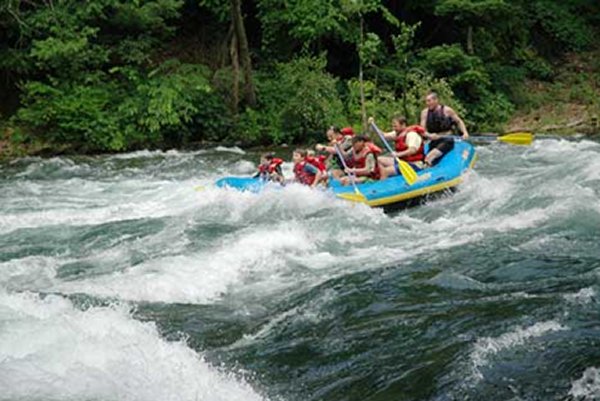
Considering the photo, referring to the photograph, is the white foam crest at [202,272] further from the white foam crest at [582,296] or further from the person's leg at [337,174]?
the white foam crest at [582,296]

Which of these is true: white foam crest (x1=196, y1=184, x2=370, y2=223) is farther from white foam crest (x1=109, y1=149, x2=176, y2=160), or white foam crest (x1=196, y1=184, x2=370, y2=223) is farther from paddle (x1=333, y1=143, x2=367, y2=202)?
white foam crest (x1=109, y1=149, x2=176, y2=160)

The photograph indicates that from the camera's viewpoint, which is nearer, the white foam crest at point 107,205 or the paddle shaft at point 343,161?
the white foam crest at point 107,205

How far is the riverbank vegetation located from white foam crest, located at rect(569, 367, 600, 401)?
12112 mm


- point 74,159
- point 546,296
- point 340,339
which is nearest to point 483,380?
point 340,339

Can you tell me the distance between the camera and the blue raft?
903cm

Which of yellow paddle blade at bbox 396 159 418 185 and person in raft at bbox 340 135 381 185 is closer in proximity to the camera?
yellow paddle blade at bbox 396 159 418 185

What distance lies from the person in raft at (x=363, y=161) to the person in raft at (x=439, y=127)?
3.04ft

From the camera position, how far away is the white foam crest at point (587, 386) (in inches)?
148

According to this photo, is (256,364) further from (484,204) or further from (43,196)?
(43,196)

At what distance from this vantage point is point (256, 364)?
4.60m

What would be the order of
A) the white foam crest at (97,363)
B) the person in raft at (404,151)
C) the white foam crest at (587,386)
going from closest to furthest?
the white foam crest at (587,386)
the white foam crest at (97,363)
the person in raft at (404,151)

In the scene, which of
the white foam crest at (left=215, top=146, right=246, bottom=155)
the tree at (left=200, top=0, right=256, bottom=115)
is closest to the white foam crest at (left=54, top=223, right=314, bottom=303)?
the white foam crest at (left=215, top=146, right=246, bottom=155)

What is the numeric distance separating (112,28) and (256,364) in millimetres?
13825

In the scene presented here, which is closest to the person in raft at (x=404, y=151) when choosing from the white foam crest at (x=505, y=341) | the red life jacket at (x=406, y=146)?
the red life jacket at (x=406, y=146)
